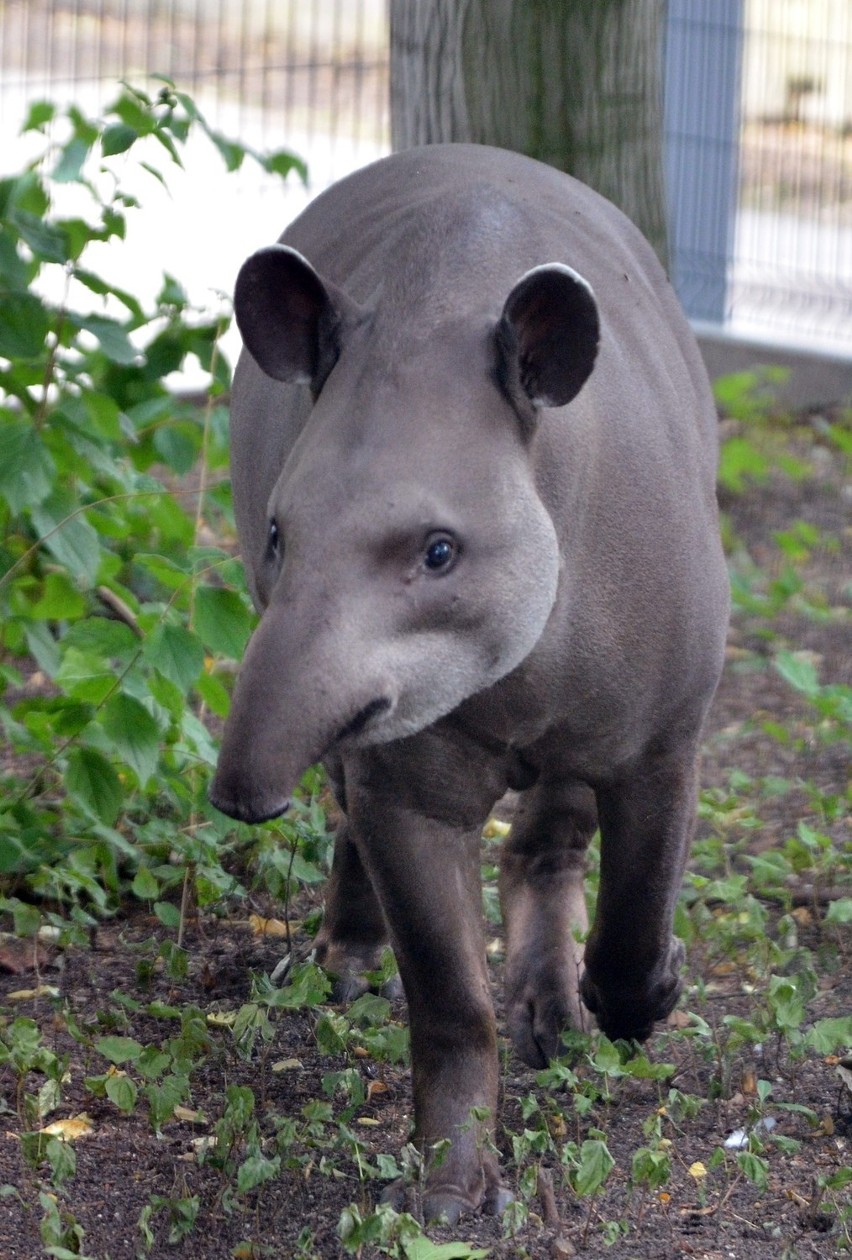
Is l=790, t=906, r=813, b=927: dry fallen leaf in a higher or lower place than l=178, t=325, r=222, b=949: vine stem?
lower

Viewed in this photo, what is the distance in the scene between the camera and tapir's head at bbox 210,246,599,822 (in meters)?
2.69

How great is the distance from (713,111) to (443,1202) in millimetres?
7410

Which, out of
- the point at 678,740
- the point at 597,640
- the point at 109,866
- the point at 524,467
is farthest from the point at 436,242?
the point at 109,866

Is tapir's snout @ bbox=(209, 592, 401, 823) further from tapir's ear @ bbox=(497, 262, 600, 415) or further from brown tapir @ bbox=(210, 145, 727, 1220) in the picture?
tapir's ear @ bbox=(497, 262, 600, 415)

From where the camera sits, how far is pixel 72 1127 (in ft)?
11.8

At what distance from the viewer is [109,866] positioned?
457 centimetres

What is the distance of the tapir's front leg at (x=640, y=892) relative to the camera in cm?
359

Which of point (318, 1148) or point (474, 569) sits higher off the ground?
point (474, 569)

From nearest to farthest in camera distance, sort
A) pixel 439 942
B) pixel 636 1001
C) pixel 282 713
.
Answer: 1. pixel 282 713
2. pixel 439 942
3. pixel 636 1001

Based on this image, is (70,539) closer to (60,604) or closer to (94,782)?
(60,604)

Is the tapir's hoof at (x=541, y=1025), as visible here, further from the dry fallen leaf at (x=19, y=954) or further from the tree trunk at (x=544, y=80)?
the tree trunk at (x=544, y=80)

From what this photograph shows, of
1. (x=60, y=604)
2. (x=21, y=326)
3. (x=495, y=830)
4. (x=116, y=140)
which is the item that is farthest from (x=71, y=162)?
(x=495, y=830)

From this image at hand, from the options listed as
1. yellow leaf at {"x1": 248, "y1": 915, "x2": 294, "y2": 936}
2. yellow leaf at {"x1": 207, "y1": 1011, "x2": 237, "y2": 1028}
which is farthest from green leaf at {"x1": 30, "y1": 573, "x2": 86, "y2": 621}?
yellow leaf at {"x1": 207, "y1": 1011, "x2": 237, "y2": 1028}

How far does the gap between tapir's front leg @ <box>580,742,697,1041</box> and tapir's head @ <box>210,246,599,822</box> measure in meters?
0.63
